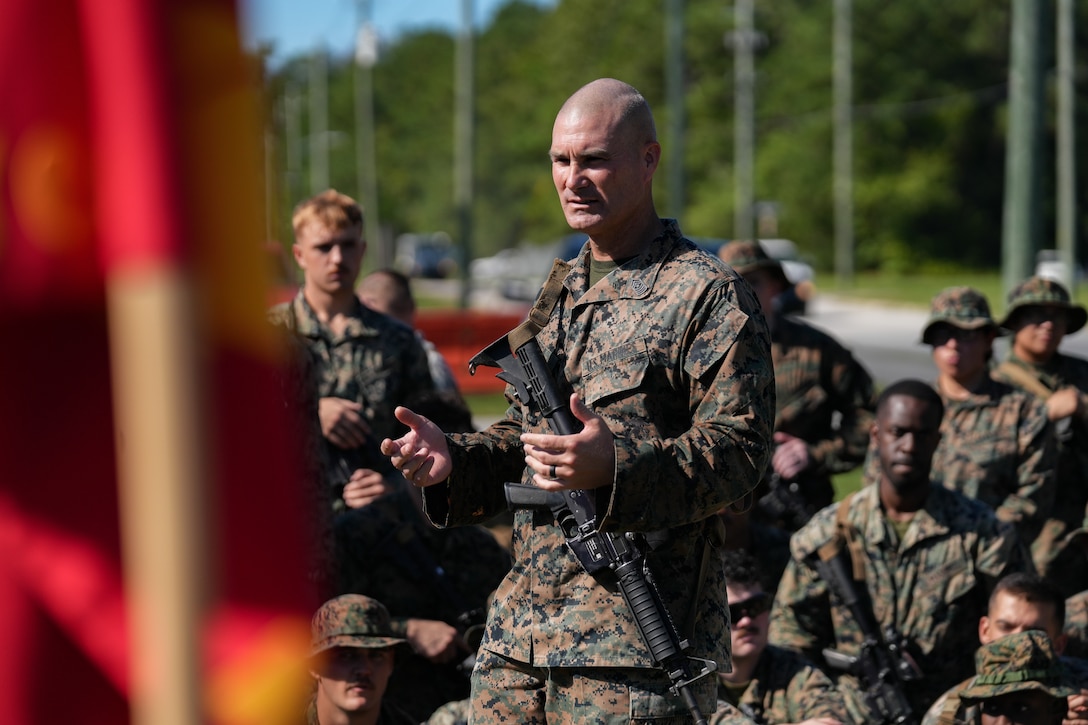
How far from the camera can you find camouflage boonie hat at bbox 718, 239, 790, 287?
7707 millimetres

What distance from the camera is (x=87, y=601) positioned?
4.58 ft

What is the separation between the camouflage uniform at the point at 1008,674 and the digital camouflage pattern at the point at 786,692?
1.25 feet

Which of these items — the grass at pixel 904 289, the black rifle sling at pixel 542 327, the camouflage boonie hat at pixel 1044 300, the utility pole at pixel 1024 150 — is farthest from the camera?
the grass at pixel 904 289

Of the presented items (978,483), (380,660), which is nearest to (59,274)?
(380,660)

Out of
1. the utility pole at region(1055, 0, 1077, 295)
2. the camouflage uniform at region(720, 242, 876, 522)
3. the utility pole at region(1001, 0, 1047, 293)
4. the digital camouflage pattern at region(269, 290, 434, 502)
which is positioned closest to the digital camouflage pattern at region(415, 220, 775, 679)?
the digital camouflage pattern at region(269, 290, 434, 502)

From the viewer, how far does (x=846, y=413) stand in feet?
25.1

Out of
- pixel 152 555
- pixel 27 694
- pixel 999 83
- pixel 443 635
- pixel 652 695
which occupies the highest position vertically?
pixel 999 83

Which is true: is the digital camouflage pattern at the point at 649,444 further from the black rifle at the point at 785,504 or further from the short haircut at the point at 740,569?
the black rifle at the point at 785,504

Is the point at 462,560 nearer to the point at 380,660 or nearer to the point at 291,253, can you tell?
the point at 380,660

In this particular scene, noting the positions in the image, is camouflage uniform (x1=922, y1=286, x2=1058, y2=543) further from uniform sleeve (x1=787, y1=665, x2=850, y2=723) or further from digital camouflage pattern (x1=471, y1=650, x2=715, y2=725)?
digital camouflage pattern (x1=471, y1=650, x2=715, y2=725)

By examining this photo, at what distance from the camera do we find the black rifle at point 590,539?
3.36 metres

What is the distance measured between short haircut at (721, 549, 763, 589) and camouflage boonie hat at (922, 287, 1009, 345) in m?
1.89

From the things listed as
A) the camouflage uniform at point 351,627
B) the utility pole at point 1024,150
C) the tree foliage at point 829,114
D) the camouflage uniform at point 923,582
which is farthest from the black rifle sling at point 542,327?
the tree foliage at point 829,114

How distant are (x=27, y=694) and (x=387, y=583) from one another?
5.05 m
